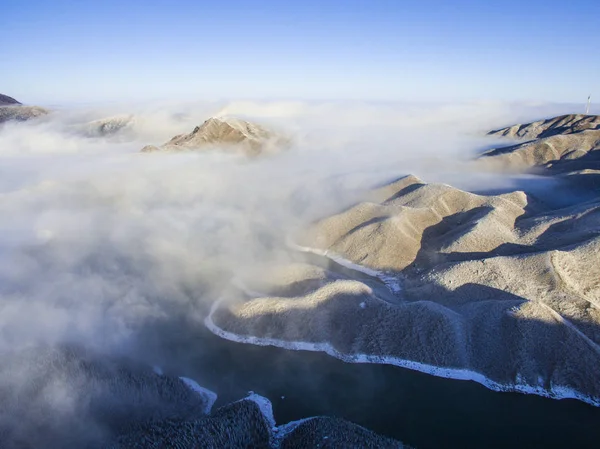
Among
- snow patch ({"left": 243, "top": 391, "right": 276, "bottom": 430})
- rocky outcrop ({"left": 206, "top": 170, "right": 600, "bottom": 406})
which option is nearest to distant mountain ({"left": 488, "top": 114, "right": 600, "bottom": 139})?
rocky outcrop ({"left": 206, "top": 170, "right": 600, "bottom": 406})

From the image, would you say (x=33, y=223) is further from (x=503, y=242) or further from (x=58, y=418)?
(x=503, y=242)

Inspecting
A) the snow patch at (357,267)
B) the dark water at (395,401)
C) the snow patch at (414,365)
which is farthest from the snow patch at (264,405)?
the snow patch at (357,267)

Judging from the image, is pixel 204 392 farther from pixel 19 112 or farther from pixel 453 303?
pixel 19 112

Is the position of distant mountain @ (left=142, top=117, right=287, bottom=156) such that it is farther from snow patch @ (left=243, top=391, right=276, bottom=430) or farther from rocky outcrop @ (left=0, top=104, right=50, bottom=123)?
snow patch @ (left=243, top=391, right=276, bottom=430)

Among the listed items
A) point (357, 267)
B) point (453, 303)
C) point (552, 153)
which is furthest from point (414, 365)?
point (552, 153)

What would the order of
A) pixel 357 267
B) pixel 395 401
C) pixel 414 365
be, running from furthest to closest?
pixel 357 267 → pixel 414 365 → pixel 395 401

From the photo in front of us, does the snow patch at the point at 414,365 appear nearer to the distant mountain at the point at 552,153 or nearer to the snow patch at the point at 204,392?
the snow patch at the point at 204,392
